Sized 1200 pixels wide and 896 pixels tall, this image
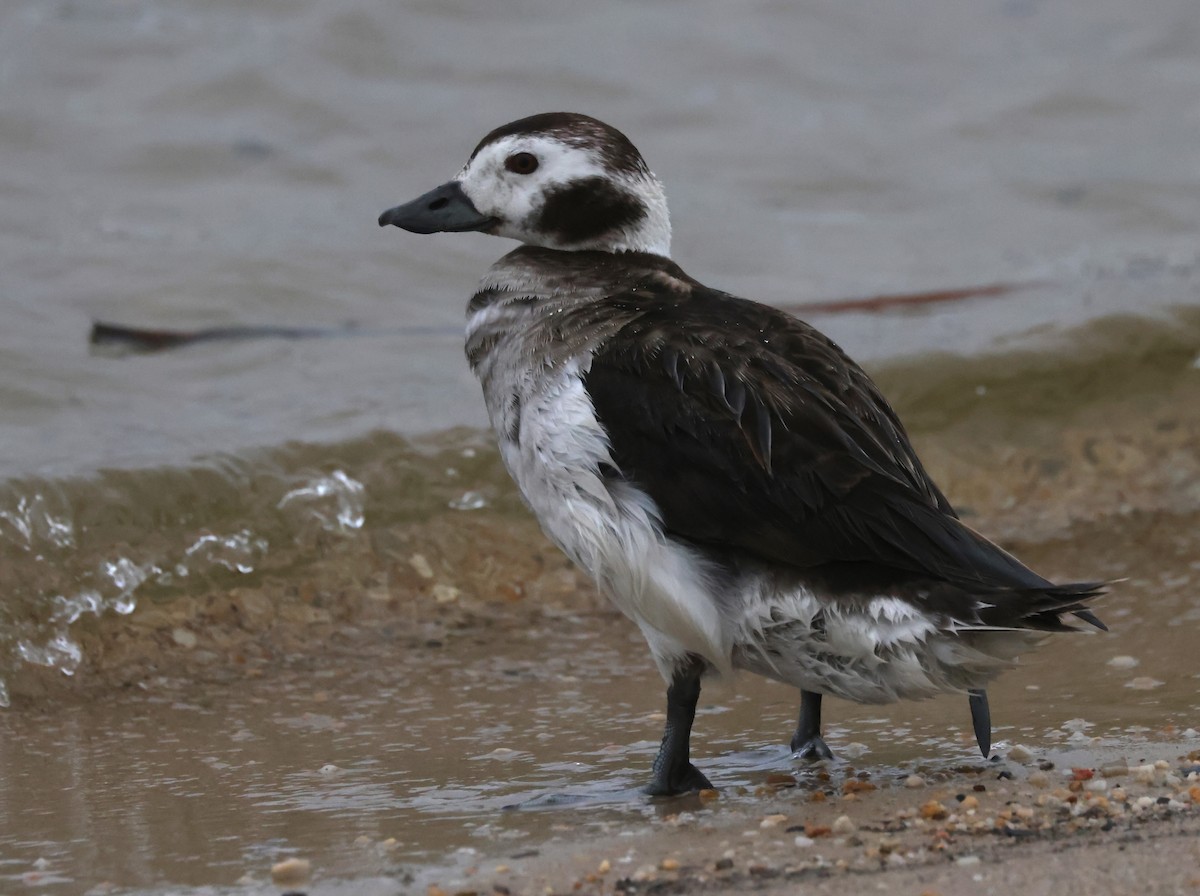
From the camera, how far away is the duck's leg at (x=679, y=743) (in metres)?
3.85

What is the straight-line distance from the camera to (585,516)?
3801 millimetres

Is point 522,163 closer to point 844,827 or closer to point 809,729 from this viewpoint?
point 809,729

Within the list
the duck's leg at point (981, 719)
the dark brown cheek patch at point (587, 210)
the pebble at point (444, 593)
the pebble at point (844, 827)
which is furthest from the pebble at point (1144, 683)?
the pebble at point (444, 593)

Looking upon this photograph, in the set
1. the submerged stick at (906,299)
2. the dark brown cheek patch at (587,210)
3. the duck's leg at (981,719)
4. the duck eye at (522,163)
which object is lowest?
the duck's leg at (981,719)

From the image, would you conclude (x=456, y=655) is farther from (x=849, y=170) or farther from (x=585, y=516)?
(x=849, y=170)

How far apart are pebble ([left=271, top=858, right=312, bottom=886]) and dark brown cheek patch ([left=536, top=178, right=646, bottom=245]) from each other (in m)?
1.95

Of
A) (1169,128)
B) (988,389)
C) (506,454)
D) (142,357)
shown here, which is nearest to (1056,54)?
(1169,128)

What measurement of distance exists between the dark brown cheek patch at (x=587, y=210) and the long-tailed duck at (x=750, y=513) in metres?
0.47

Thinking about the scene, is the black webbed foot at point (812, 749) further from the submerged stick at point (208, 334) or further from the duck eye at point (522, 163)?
the submerged stick at point (208, 334)

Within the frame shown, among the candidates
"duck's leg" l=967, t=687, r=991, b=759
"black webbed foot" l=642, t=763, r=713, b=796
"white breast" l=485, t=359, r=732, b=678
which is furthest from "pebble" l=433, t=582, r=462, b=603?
"duck's leg" l=967, t=687, r=991, b=759

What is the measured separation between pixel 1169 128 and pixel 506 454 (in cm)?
847

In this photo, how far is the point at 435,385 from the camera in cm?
740

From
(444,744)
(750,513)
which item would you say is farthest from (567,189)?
(444,744)

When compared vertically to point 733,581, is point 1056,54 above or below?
above
